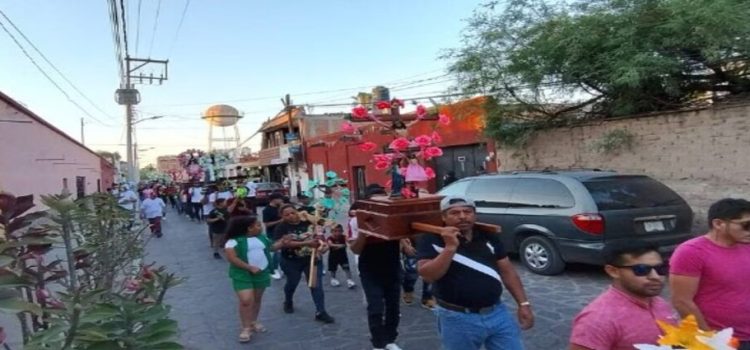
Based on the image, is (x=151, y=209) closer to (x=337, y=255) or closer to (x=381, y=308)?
(x=337, y=255)

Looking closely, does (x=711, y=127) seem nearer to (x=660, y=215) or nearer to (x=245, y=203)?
(x=660, y=215)

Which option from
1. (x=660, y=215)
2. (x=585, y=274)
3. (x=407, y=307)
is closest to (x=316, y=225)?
(x=407, y=307)

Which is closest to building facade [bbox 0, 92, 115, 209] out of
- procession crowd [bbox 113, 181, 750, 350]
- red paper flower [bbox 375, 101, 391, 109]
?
procession crowd [bbox 113, 181, 750, 350]

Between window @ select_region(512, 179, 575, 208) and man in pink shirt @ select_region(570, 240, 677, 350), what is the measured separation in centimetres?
520

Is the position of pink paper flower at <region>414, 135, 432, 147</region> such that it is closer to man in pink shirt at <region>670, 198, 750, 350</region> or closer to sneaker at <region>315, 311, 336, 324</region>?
man in pink shirt at <region>670, 198, 750, 350</region>

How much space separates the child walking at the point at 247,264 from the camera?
18.0 ft

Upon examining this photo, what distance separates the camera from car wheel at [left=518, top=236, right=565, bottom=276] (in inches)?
301

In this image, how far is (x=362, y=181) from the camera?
25422mm

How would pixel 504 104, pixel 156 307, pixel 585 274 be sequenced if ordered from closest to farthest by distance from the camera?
pixel 156 307 → pixel 585 274 → pixel 504 104

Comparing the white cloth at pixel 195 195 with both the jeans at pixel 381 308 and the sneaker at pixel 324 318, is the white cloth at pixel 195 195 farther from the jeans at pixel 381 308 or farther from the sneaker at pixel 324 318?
the jeans at pixel 381 308

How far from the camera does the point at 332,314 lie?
6.46 metres

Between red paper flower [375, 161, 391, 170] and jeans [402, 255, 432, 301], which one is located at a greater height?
red paper flower [375, 161, 391, 170]

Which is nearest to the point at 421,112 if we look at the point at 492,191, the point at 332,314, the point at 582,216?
the point at 332,314

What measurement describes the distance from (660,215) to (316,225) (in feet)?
15.0
